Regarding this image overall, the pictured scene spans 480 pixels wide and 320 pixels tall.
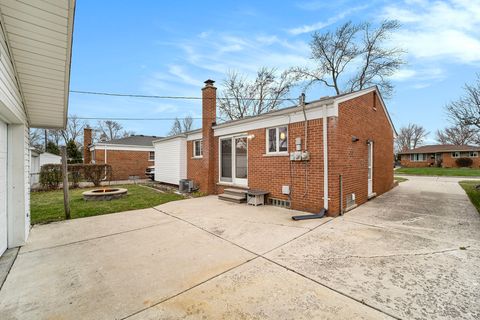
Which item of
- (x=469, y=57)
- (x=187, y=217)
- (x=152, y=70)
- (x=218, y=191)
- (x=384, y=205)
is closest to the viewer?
(x=187, y=217)

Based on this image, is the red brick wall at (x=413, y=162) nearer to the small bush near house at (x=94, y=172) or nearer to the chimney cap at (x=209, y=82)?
the chimney cap at (x=209, y=82)

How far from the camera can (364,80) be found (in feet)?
69.3

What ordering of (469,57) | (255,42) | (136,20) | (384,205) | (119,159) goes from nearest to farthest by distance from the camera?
(384,205), (136,20), (469,57), (255,42), (119,159)

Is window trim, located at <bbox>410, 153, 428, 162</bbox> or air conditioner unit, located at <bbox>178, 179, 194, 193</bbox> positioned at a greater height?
window trim, located at <bbox>410, 153, 428, 162</bbox>

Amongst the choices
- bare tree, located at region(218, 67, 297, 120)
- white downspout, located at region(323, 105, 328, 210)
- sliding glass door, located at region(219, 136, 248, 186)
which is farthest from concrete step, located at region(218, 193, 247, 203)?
bare tree, located at region(218, 67, 297, 120)

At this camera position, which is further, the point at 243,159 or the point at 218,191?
the point at 218,191

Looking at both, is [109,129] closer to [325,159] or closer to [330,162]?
[325,159]

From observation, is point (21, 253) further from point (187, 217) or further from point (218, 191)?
point (218, 191)

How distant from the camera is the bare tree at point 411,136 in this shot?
49438mm

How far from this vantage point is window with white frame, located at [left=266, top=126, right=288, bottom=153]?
7.22 metres

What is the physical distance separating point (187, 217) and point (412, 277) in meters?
5.05

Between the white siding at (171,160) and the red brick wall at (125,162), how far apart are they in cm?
552

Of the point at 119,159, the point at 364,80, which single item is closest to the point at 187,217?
the point at 119,159

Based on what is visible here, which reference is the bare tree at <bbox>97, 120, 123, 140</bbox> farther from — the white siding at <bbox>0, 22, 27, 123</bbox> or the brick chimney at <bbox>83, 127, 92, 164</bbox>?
the white siding at <bbox>0, 22, 27, 123</bbox>
